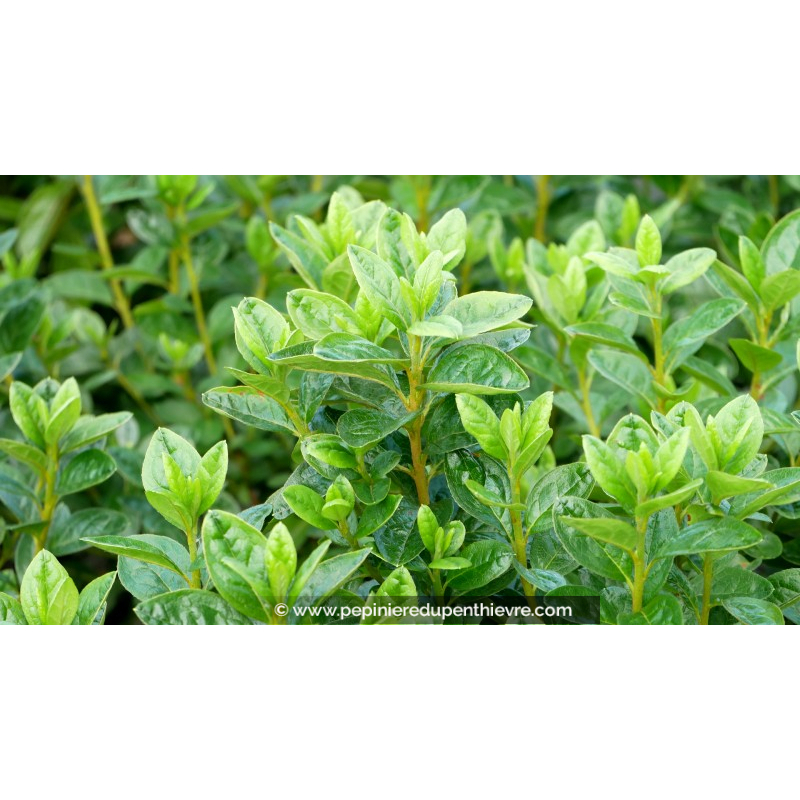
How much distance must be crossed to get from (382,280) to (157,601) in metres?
0.41

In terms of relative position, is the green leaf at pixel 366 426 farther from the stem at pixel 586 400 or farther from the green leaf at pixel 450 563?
the stem at pixel 586 400

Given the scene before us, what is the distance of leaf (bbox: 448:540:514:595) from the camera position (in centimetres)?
101

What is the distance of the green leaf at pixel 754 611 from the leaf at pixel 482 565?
241 millimetres

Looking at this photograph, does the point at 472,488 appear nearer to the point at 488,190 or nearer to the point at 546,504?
the point at 546,504

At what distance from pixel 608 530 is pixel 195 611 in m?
0.43

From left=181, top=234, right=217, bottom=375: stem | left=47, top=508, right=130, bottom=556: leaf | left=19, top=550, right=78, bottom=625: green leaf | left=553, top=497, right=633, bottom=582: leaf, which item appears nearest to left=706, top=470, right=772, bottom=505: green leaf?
left=553, top=497, right=633, bottom=582: leaf

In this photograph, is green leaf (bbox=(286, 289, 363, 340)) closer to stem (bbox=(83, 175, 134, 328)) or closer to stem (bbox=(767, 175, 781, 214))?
stem (bbox=(83, 175, 134, 328))

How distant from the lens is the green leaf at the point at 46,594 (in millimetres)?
1021

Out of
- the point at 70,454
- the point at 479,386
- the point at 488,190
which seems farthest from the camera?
the point at 488,190

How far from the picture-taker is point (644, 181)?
211 centimetres

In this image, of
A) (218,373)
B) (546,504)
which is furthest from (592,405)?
(218,373)

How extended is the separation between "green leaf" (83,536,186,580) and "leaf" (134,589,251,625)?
54mm

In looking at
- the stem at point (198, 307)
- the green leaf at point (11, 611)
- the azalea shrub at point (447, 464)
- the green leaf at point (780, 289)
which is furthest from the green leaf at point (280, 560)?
A: the stem at point (198, 307)

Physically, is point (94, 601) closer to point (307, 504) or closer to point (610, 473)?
point (307, 504)
